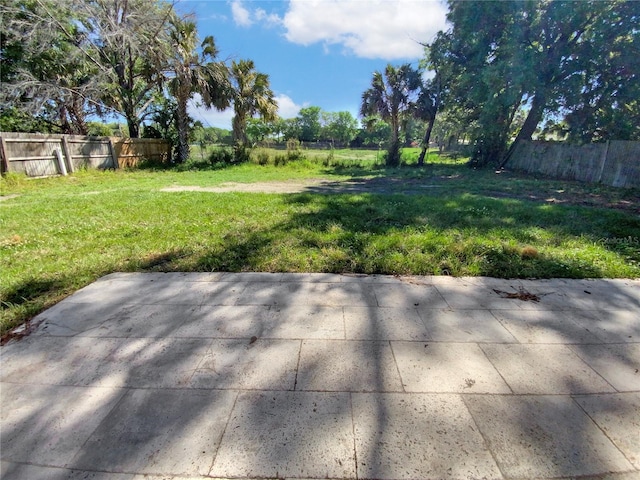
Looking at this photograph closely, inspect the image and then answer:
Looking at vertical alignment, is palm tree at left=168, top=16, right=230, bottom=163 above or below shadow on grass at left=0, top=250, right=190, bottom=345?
above

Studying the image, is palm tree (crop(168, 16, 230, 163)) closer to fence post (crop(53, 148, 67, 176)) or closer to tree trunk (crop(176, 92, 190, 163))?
tree trunk (crop(176, 92, 190, 163))

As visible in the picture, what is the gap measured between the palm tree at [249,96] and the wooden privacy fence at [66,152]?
4479 mm

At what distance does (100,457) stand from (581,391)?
7.25 feet

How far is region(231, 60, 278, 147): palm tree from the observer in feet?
52.1

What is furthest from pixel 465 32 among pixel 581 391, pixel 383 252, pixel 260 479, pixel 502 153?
pixel 260 479

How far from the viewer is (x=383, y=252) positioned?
344 cm

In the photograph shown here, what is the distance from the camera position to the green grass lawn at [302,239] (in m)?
3.08

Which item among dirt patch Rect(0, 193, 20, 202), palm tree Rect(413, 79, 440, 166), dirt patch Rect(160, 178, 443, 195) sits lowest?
dirt patch Rect(0, 193, 20, 202)

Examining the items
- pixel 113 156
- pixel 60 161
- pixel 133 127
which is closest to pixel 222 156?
pixel 133 127

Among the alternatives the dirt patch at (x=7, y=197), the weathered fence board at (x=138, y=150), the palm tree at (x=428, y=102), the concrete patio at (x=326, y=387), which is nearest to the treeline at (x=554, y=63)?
the palm tree at (x=428, y=102)

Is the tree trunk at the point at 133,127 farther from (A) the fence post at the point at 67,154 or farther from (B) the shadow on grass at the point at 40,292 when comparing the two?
(B) the shadow on grass at the point at 40,292

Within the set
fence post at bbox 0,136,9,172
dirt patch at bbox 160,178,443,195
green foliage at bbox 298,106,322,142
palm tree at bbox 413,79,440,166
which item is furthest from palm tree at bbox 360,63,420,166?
green foliage at bbox 298,106,322,142

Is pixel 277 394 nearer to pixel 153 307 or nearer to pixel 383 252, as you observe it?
pixel 153 307

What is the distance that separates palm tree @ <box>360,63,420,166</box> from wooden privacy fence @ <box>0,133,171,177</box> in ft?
37.9
